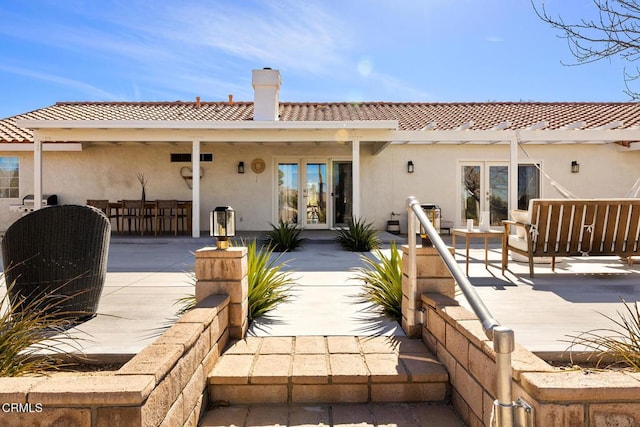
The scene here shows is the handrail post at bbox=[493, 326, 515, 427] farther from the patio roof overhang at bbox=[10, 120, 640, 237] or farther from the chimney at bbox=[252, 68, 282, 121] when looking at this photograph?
the chimney at bbox=[252, 68, 282, 121]

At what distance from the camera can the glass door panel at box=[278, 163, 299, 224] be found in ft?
37.1

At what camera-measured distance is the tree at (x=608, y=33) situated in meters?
A: 2.36

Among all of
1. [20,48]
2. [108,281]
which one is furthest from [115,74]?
[108,281]

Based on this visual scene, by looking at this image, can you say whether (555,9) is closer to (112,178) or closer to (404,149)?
(404,149)

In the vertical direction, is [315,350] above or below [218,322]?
below

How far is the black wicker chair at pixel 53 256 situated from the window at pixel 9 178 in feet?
33.1

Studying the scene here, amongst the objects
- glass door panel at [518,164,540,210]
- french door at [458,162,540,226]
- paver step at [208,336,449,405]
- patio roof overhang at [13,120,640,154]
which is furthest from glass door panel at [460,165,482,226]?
paver step at [208,336,449,405]

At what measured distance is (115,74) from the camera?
12.8 meters

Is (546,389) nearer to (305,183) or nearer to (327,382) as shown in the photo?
(327,382)

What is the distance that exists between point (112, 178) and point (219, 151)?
10.1ft

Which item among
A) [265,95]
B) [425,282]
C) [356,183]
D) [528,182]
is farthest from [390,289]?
[528,182]

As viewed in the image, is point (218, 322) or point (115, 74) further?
point (115, 74)

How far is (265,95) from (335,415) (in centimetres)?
867

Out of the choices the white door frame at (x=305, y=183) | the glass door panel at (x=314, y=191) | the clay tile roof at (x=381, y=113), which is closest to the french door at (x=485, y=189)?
the clay tile roof at (x=381, y=113)
